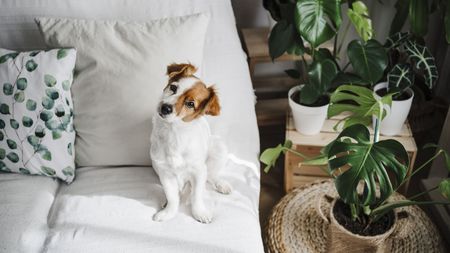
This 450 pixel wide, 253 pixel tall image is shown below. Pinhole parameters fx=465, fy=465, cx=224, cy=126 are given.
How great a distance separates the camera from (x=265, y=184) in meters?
2.03

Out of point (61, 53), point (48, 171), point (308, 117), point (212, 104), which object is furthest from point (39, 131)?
point (308, 117)

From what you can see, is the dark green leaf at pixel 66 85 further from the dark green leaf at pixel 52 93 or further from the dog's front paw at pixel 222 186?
the dog's front paw at pixel 222 186

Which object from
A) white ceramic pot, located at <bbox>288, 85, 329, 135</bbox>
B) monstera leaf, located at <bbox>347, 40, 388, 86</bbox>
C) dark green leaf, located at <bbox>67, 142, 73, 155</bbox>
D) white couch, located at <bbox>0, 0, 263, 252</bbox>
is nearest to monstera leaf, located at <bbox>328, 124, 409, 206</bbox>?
white couch, located at <bbox>0, 0, 263, 252</bbox>

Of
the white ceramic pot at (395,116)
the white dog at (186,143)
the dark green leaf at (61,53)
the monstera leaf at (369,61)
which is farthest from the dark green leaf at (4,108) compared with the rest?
the white ceramic pot at (395,116)

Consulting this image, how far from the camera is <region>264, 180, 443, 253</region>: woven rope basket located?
152cm

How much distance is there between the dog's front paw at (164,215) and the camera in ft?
4.27

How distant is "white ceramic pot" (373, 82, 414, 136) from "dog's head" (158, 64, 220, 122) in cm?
77

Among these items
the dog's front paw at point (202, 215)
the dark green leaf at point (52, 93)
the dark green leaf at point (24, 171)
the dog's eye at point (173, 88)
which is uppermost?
the dog's eye at point (173, 88)

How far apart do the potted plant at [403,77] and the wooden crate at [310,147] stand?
0.20ft

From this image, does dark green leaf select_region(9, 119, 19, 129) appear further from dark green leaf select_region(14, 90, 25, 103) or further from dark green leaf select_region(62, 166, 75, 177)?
dark green leaf select_region(62, 166, 75, 177)

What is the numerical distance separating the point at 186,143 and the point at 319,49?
721mm

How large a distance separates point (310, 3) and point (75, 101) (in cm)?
82

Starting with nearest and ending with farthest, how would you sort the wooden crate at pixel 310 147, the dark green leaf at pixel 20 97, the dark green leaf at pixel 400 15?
the dark green leaf at pixel 20 97 < the wooden crate at pixel 310 147 < the dark green leaf at pixel 400 15

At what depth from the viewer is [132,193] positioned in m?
1.39
